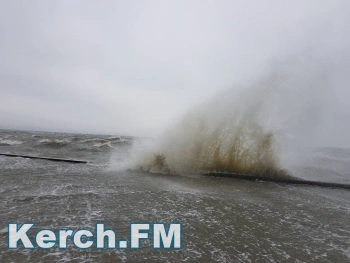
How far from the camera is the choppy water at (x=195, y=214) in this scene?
407cm

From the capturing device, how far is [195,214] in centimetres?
603

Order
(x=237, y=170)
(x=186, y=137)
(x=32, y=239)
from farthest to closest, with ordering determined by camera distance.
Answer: (x=186, y=137) < (x=237, y=170) < (x=32, y=239)

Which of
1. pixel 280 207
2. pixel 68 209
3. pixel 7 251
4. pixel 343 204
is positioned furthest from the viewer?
pixel 343 204

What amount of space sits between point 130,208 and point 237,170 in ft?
25.4

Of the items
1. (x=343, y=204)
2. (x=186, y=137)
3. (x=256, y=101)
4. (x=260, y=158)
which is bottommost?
(x=343, y=204)

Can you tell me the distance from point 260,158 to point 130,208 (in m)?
8.55

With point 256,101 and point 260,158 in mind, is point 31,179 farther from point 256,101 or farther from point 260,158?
point 256,101

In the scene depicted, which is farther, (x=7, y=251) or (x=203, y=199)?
(x=203, y=199)

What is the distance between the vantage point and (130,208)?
625 centimetres

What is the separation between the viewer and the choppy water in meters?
4.07

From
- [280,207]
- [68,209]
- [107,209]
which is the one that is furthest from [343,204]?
[68,209]

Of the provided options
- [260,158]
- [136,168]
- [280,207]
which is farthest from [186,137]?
[280,207]

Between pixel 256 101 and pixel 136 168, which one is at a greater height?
pixel 256 101

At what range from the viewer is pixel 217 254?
161 inches
